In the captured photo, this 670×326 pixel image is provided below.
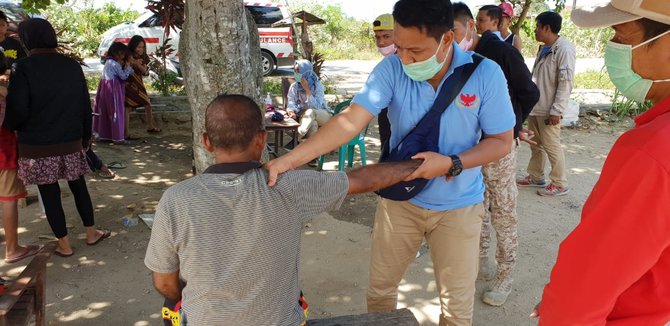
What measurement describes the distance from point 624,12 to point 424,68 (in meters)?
0.96

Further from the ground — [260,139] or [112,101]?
[260,139]

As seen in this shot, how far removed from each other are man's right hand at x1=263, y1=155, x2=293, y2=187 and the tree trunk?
1.79m

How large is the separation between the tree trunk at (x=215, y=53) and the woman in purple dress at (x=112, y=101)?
3972 millimetres

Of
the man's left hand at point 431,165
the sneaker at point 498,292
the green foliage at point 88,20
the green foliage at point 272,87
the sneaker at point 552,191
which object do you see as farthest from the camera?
the green foliage at point 88,20

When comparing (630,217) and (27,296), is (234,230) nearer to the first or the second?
(630,217)

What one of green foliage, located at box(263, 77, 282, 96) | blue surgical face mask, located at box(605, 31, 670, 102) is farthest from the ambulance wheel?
blue surgical face mask, located at box(605, 31, 670, 102)

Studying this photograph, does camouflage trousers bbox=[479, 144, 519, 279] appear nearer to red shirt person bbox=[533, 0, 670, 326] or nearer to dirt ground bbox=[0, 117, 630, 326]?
dirt ground bbox=[0, 117, 630, 326]

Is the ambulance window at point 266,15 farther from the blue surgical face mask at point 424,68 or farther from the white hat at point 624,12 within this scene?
the white hat at point 624,12

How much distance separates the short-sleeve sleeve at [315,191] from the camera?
5.35 feet

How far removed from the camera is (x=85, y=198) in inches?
158

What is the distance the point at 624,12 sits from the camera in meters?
1.16

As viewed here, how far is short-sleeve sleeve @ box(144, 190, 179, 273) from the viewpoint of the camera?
59.1 inches

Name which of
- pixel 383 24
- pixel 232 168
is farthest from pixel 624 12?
pixel 383 24

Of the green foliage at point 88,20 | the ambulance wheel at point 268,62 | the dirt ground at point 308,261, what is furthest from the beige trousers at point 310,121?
the green foliage at point 88,20
